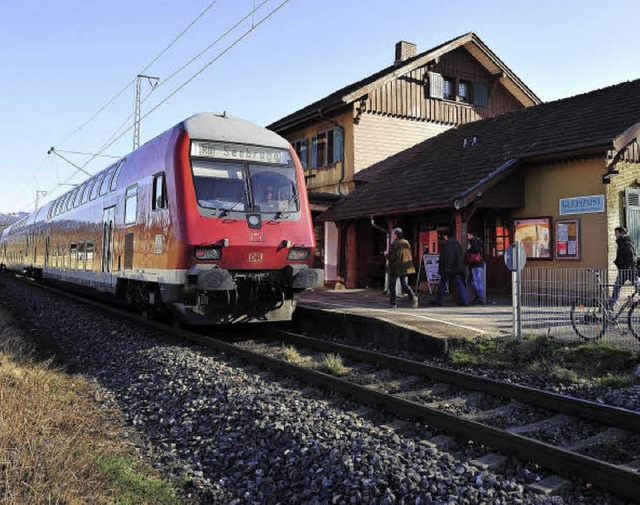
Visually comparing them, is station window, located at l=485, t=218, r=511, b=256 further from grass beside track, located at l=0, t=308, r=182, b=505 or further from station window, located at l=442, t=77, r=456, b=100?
grass beside track, located at l=0, t=308, r=182, b=505

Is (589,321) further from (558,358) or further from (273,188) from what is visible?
(273,188)

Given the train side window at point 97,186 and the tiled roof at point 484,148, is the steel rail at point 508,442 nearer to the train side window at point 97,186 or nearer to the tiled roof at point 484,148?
the tiled roof at point 484,148

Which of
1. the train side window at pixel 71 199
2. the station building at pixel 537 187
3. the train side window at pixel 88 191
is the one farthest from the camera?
the train side window at pixel 71 199

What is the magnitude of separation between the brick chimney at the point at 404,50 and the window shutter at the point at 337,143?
6278 millimetres

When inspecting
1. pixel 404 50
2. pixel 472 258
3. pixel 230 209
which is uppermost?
pixel 404 50

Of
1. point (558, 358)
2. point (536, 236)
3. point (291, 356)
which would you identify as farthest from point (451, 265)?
point (291, 356)

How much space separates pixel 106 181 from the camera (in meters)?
13.3

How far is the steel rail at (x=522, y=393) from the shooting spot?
4.95 meters

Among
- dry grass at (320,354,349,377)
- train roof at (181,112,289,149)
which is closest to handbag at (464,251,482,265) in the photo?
train roof at (181,112,289,149)

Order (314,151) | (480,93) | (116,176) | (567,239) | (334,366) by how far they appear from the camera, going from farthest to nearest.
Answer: (480,93) → (314,151) → (567,239) → (116,176) → (334,366)

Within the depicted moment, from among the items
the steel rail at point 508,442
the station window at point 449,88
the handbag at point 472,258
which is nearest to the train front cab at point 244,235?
the steel rail at point 508,442

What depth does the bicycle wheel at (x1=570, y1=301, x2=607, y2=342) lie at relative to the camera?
8359 mm

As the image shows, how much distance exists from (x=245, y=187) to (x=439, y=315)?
14.7ft

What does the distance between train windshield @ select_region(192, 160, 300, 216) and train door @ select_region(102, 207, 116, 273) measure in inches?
157
